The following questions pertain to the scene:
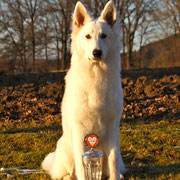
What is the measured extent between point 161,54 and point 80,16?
24.1 m

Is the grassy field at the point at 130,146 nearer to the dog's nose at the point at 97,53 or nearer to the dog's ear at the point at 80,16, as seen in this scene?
the dog's nose at the point at 97,53

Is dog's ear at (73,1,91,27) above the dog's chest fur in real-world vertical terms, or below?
above

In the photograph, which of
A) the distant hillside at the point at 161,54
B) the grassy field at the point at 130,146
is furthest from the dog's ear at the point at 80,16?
the distant hillside at the point at 161,54

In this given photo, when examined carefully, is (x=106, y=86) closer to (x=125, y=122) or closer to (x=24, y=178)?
(x=24, y=178)

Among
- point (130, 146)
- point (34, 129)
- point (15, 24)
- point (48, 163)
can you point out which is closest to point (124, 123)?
point (130, 146)

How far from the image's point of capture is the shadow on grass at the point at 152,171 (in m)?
3.68

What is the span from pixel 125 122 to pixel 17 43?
20.2 meters

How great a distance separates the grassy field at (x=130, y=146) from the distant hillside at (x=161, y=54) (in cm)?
1744

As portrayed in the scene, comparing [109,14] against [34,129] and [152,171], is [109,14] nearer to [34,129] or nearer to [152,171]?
[152,171]

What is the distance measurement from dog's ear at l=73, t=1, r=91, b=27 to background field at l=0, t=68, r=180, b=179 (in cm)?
230

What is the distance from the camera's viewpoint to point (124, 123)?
21.7 feet

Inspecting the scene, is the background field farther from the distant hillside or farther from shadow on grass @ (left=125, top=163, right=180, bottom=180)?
the distant hillside

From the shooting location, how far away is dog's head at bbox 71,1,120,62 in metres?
3.06

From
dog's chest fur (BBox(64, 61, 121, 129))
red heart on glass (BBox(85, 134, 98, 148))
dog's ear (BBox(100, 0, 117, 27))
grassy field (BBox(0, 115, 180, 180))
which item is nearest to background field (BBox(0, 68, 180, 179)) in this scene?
grassy field (BBox(0, 115, 180, 180))
